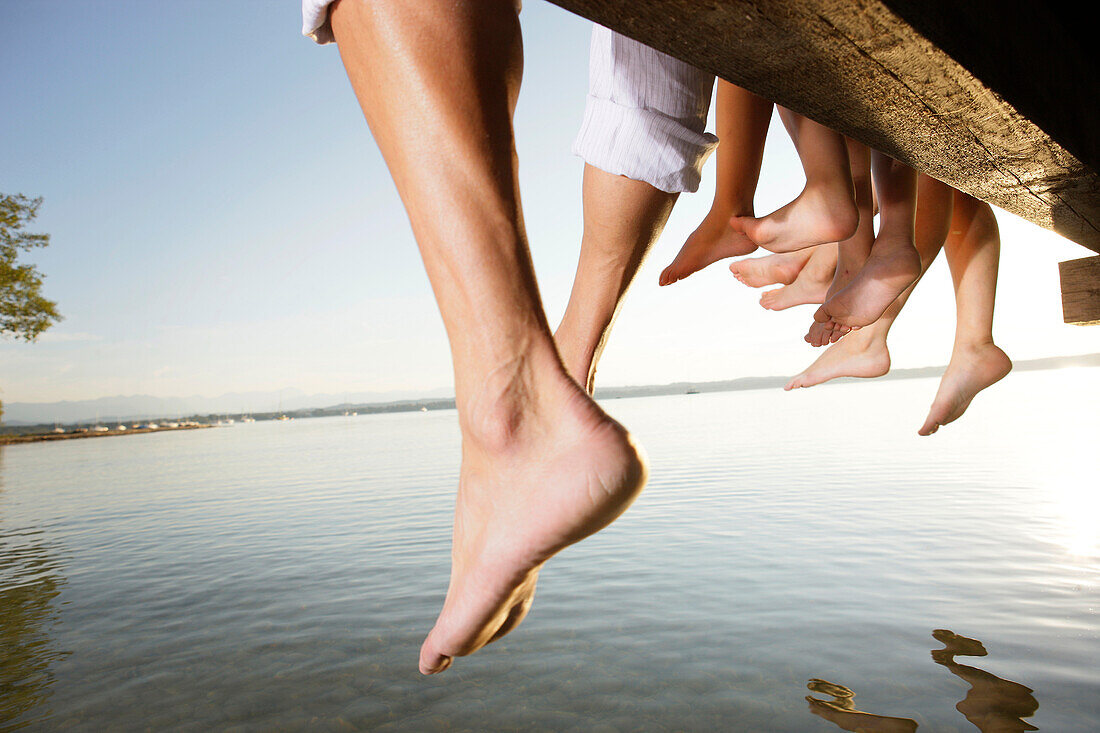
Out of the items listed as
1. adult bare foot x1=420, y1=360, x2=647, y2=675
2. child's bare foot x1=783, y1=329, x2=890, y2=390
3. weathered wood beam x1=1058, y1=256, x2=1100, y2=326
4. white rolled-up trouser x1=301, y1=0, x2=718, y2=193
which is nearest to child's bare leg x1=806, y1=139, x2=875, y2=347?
child's bare foot x1=783, y1=329, x2=890, y2=390

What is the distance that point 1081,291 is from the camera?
2.10 m

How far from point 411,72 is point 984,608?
4.66 m

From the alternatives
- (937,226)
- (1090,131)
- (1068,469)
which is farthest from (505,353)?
(1068,469)

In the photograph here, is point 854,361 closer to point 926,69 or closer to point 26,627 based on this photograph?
point 926,69

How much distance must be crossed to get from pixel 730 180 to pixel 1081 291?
143 cm

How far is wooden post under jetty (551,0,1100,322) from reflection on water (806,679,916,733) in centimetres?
258

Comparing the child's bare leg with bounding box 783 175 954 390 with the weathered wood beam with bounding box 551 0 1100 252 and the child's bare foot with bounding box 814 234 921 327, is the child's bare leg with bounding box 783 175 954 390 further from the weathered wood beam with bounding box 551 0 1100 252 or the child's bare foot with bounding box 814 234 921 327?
the weathered wood beam with bounding box 551 0 1100 252

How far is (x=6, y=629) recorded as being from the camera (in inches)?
182

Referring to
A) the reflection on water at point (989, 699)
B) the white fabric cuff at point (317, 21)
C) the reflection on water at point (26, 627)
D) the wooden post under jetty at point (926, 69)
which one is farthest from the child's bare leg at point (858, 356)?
the reflection on water at point (26, 627)

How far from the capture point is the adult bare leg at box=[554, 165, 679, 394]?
87cm

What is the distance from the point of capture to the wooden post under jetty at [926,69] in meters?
0.40

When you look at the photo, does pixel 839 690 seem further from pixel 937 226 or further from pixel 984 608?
pixel 937 226

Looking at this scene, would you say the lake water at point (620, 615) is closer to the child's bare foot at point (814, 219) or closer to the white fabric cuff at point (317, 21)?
the child's bare foot at point (814, 219)

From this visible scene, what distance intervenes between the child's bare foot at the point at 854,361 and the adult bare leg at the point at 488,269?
5.90 feet
